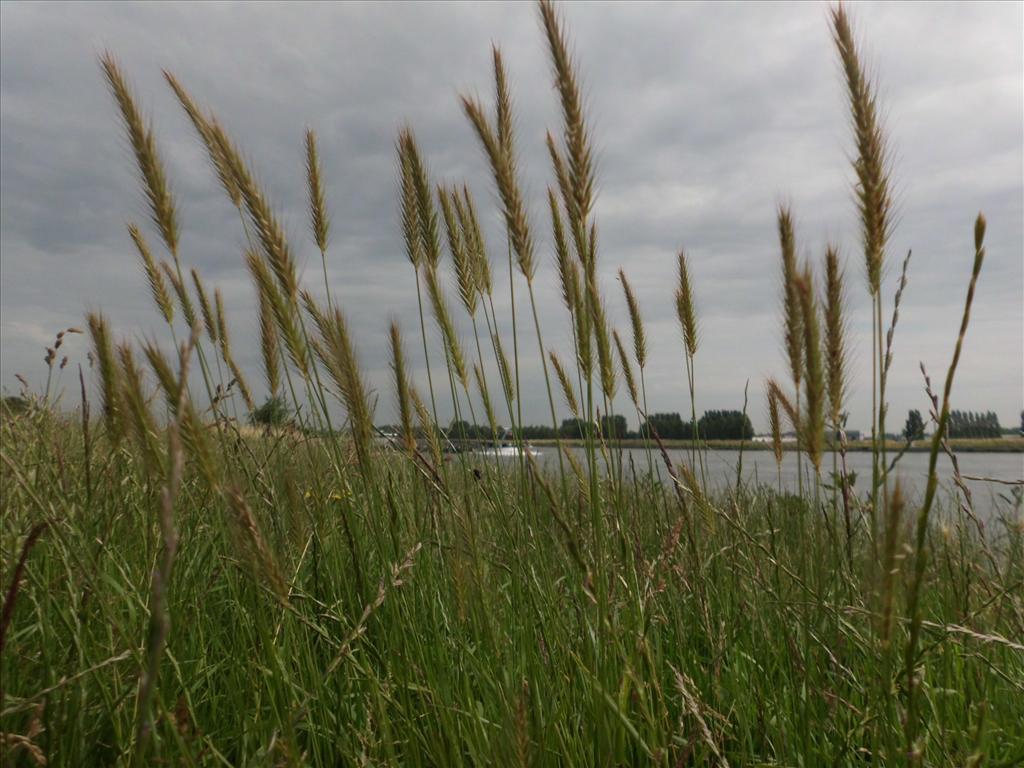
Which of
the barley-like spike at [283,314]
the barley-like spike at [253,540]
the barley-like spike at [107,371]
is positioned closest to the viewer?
the barley-like spike at [253,540]

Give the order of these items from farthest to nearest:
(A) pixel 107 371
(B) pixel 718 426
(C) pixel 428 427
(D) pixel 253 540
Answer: (B) pixel 718 426
(C) pixel 428 427
(A) pixel 107 371
(D) pixel 253 540

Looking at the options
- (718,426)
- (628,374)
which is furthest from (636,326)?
(718,426)

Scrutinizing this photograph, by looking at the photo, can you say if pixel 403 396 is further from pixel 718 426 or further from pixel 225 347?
pixel 718 426

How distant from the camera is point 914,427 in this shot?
229cm

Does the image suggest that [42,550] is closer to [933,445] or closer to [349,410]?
[349,410]

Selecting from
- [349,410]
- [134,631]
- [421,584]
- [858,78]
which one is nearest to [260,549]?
[349,410]

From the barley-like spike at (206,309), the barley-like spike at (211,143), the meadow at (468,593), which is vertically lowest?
the meadow at (468,593)

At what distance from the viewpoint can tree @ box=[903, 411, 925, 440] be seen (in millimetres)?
1982

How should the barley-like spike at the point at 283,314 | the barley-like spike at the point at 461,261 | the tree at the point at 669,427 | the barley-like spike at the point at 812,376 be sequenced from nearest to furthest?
the barley-like spike at the point at 812,376 < the barley-like spike at the point at 283,314 < the barley-like spike at the point at 461,261 < the tree at the point at 669,427

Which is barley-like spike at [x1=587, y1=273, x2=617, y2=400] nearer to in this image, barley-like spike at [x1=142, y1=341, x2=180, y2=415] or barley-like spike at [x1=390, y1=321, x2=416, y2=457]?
barley-like spike at [x1=390, y1=321, x2=416, y2=457]

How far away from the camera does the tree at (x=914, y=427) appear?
1.98 metres

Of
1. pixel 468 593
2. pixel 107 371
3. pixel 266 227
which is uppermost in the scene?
pixel 266 227

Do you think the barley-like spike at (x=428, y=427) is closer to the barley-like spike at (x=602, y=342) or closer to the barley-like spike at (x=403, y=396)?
the barley-like spike at (x=403, y=396)

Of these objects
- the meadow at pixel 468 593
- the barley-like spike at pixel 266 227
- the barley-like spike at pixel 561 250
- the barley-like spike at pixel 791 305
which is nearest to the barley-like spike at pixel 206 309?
the meadow at pixel 468 593
